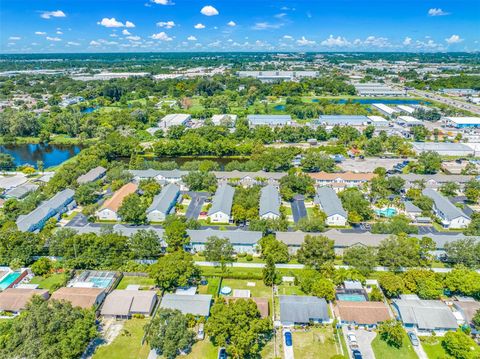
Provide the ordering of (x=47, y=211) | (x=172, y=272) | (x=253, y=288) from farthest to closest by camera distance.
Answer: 1. (x=47, y=211)
2. (x=253, y=288)
3. (x=172, y=272)

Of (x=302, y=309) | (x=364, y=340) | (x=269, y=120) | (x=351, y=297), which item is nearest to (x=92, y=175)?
(x=302, y=309)

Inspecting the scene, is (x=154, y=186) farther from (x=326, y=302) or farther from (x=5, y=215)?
(x=326, y=302)

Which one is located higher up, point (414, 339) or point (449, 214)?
point (449, 214)

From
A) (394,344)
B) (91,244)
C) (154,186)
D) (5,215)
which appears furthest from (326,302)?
(5,215)

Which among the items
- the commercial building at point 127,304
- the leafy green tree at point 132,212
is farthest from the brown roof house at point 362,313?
the leafy green tree at point 132,212

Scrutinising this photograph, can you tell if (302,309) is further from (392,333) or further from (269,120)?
(269,120)

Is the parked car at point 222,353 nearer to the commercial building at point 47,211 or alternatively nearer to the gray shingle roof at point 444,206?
the commercial building at point 47,211
